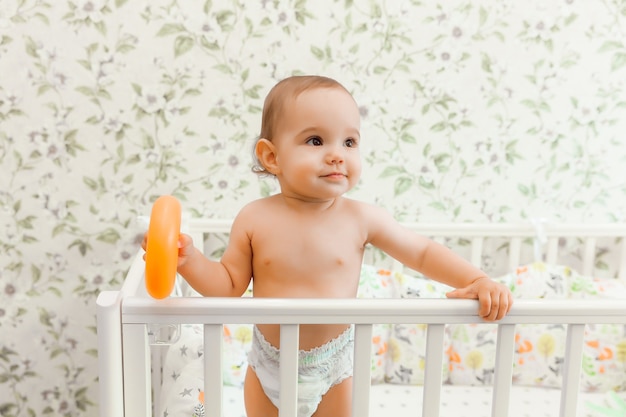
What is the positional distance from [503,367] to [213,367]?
405 millimetres

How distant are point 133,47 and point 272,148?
0.66m

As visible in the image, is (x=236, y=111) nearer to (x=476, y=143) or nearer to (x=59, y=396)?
(x=476, y=143)

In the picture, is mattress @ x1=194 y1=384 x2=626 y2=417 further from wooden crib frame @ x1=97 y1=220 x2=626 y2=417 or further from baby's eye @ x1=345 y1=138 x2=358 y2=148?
baby's eye @ x1=345 y1=138 x2=358 y2=148

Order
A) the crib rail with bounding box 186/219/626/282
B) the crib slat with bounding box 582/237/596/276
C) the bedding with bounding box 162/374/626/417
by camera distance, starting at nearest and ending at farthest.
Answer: the bedding with bounding box 162/374/626/417 → the crib rail with bounding box 186/219/626/282 → the crib slat with bounding box 582/237/596/276

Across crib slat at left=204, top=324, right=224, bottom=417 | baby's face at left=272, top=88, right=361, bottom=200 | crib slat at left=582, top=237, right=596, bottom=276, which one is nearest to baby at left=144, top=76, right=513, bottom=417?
baby's face at left=272, top=88, right=361, bottom=200

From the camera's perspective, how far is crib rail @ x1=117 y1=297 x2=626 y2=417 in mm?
878

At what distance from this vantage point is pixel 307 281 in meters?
1.02

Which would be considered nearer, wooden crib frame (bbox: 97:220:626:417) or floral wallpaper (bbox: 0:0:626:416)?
wooden crib frame (bbox: 97:220:626:417)

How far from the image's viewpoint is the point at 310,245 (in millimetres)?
1021

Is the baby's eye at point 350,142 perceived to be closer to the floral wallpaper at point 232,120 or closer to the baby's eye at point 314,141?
the baby's eye at point 314,141

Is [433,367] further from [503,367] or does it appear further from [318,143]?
[318,143]

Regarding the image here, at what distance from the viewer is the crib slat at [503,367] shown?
92 cm

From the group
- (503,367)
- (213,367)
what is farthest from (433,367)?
(213,367)

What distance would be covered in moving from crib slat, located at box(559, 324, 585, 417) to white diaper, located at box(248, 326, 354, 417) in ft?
1.10
